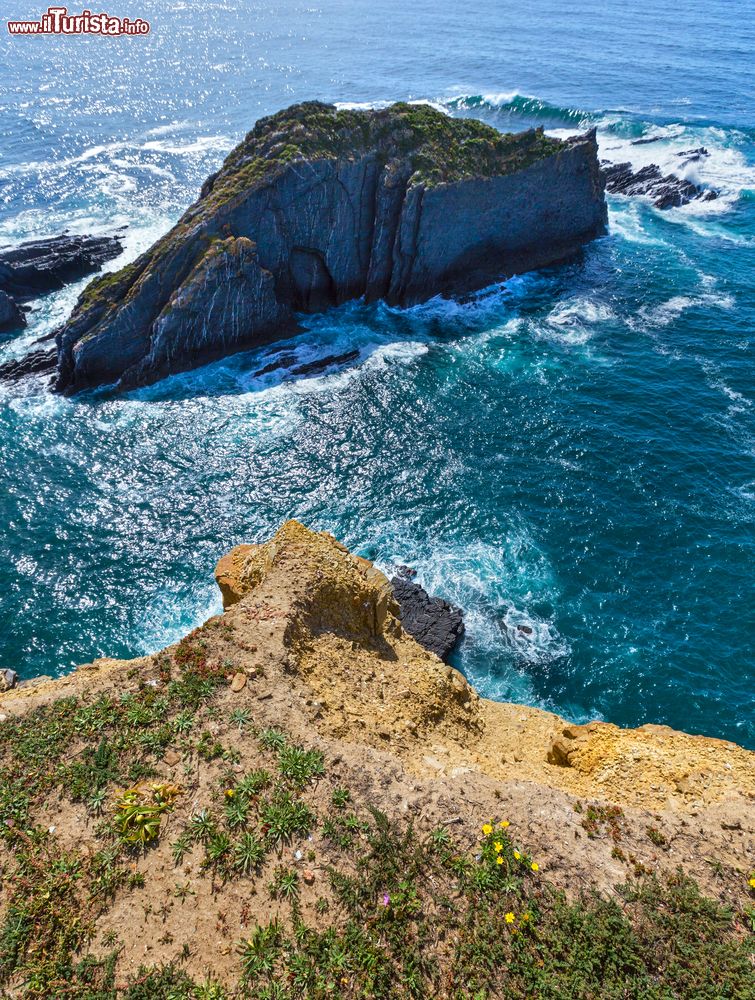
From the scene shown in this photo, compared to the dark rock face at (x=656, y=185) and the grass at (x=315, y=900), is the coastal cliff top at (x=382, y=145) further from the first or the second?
the grass at (x=315, y=900)

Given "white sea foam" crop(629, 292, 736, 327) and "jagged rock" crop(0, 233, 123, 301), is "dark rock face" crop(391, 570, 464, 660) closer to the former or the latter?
"white sea foam" crop(629, 292, 736, 327)

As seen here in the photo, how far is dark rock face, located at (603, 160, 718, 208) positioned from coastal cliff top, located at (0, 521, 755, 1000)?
7889 centimetres

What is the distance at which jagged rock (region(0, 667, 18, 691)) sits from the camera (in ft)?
90.8

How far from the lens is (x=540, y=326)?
5728 cm

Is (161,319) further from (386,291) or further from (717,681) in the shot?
(717,681)

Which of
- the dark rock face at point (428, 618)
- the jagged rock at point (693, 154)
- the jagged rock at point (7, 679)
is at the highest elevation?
the jagged rock at point (693, 154)

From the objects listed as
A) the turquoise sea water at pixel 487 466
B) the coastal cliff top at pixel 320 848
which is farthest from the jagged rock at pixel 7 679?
the coastal cliff top at pixel 320 848

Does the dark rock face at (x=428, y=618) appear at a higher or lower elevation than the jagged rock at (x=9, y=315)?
lower

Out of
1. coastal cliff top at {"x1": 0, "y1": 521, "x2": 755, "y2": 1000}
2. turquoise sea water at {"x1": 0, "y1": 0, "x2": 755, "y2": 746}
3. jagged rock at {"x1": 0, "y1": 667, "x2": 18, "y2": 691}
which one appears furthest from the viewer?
turquoise sea water at {"x1": 0, "y1": 0, "x2": 755, "y2": 746}

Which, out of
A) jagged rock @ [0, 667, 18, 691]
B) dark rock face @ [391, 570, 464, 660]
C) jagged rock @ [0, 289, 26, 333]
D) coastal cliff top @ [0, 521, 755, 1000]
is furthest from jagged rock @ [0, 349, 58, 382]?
coastal cliff top @ [0, 521, 755, 1000]

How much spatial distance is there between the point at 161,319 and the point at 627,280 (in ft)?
152

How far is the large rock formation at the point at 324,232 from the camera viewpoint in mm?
51531

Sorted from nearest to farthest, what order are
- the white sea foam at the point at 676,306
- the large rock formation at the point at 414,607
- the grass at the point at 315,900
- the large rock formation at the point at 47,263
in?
1. the grass at the point at 315,900
2. the large rock formation at the point at 414,607
3. the white sea foam at the point at 676,306
4. the large rock formation at the point at 47,263

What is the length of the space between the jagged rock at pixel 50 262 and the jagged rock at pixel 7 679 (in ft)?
159
